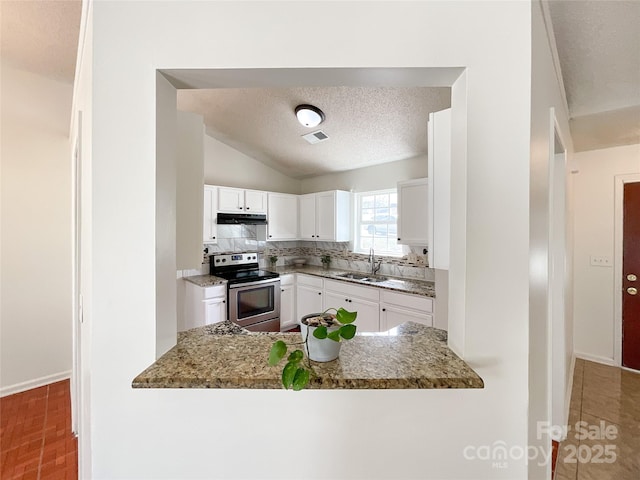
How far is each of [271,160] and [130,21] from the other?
346 cm

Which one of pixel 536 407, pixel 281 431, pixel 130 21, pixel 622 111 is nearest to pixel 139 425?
pixel 281 431

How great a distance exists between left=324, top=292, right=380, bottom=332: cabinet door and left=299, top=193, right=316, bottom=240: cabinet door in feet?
3.69

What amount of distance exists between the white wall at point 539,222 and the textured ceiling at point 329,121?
112 centimetres

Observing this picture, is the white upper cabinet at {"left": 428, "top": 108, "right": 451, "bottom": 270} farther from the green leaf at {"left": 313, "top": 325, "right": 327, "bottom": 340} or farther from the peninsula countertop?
the peninsula countertop

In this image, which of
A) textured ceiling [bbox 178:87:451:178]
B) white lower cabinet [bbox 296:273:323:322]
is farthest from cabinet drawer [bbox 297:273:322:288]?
textured ceiling [bbox 178:87:451:178]

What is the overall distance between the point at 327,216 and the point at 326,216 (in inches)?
0.8

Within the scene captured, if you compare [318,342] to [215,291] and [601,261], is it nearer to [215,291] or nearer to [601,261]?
[215,291]

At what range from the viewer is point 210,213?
11.5ft

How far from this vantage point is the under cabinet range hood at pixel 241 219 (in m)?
3.51

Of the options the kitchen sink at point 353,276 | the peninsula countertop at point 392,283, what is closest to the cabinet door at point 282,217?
the peninsula countertop at point 392,283

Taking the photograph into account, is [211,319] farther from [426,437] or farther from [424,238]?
[426,437]

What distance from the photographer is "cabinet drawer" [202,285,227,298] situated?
3.17 metres

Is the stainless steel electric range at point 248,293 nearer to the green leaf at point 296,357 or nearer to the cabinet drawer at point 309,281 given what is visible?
the cabinet drawer at point 309,281

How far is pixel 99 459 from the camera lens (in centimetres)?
86
